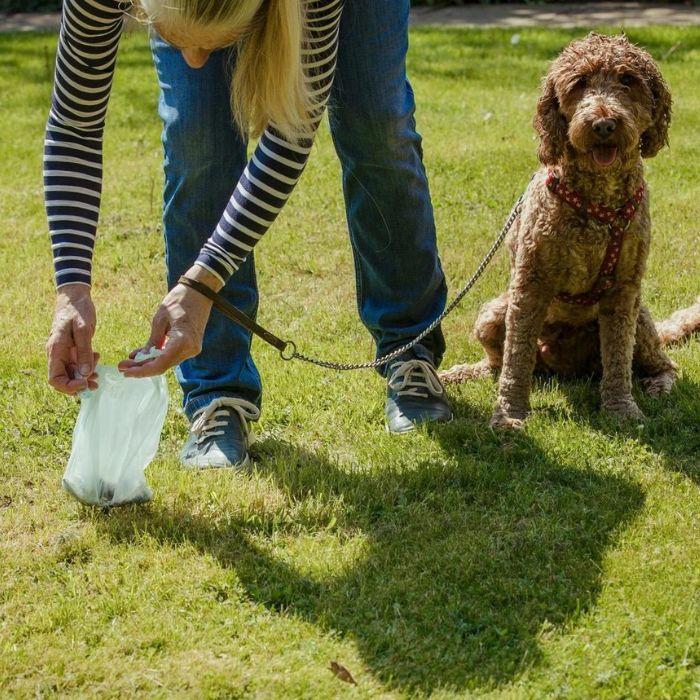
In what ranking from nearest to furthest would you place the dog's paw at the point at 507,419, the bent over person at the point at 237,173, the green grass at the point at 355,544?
the green grass at the point at 355,544, the bent over person at the point at 237,173, the dog's paw at the point at 507,419

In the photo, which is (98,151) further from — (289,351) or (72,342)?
(289,351)

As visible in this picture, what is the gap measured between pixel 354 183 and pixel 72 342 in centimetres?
115

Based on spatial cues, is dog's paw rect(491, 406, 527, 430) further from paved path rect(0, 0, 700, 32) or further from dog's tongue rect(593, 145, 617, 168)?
paved path rect(0, 0, 700, 32)

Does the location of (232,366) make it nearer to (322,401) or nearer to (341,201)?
(322,401)

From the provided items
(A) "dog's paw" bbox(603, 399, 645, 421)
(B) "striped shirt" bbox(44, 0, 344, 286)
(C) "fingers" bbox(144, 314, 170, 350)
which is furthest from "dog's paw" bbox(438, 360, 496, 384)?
(C) "fingers" bbox(144, 314, 170, 350)

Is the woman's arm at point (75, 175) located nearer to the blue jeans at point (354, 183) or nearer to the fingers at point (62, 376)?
the fingers at point (62, 376)

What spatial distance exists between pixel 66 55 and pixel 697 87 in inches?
225

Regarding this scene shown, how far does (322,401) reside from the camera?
4008 millimetres

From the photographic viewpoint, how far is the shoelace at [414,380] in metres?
3.83

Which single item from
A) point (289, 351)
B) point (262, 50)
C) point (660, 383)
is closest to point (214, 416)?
point (289, 351)

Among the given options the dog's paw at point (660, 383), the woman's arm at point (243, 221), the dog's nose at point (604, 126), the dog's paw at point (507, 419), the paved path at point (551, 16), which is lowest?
the dog's paw at point (507, 419)

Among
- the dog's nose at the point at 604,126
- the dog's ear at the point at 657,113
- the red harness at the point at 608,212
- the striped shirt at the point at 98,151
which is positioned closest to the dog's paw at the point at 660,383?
the red harness at the point at 608,212

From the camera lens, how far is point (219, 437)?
11.7 feet

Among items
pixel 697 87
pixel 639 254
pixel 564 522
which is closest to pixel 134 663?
pixel 564 522
